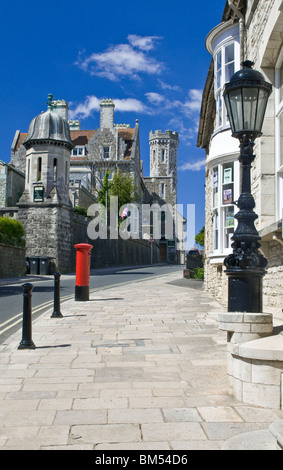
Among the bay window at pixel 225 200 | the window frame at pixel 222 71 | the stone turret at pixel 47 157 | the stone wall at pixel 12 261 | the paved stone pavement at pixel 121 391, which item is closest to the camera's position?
the paved stone pavement at pixel 121 391

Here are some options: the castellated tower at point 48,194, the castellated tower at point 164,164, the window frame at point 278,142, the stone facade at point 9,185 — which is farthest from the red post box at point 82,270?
the castellated tower at point 164,164

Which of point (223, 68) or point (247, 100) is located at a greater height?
point (223, 68)

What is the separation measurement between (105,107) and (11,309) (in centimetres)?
5753

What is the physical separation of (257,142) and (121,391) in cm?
498

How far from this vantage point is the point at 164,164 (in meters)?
86.8

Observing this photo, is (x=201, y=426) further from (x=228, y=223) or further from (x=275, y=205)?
(x=228, y=223)

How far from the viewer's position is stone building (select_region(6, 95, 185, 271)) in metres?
33.7

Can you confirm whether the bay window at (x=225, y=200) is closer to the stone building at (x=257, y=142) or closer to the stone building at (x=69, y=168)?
the stone building at (x=257, y=142)

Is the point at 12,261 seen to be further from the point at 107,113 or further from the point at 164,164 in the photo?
the point at 164,164

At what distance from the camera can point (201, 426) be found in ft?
12.1

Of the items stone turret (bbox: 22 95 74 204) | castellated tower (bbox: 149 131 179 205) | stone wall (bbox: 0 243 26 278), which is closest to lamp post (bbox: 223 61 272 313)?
stone wall (bbox: 0 243 26 278)

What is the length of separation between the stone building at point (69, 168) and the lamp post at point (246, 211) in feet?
91.5

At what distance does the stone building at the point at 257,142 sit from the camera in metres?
7.33


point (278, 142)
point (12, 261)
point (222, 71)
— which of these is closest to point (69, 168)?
point (12, 261)
